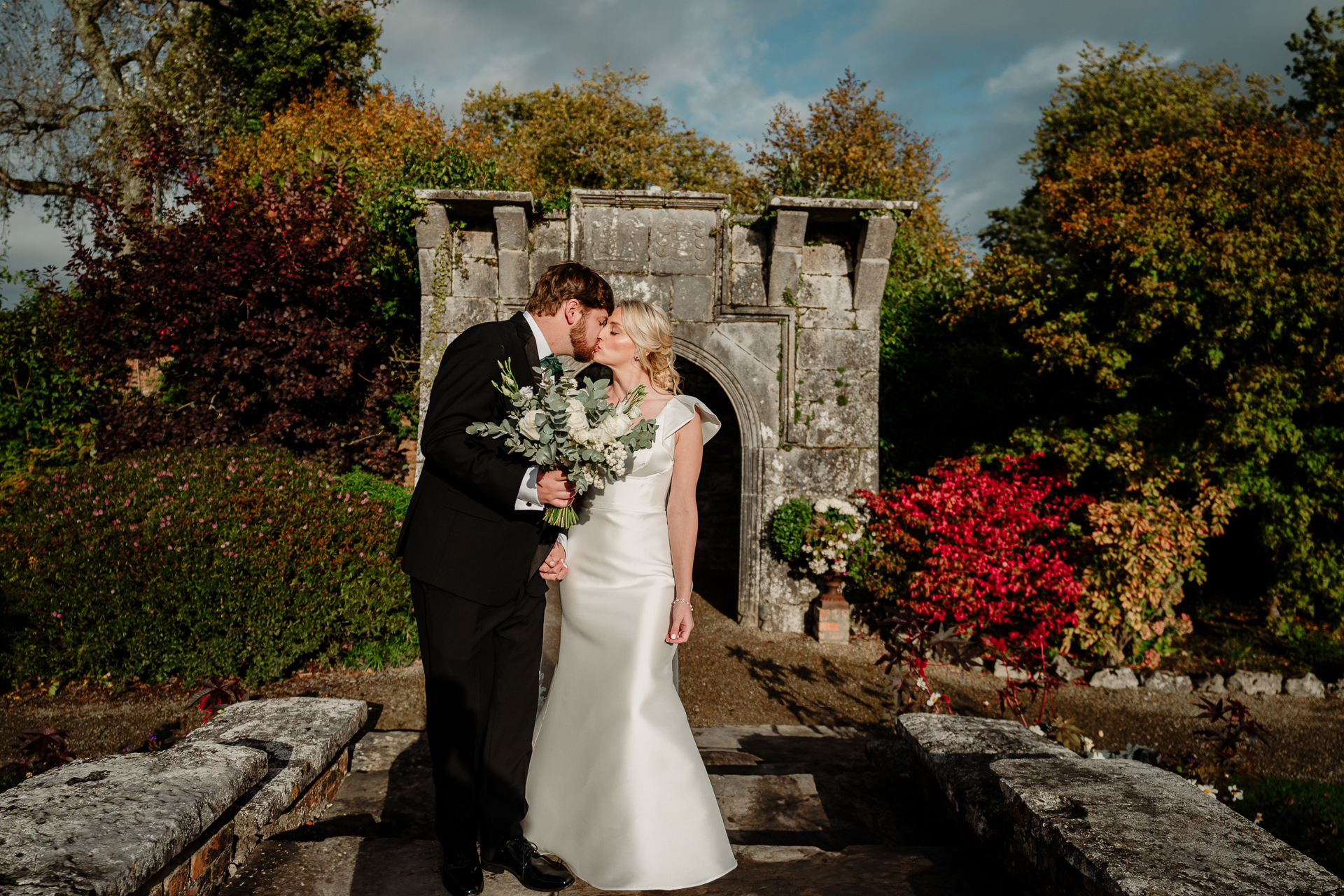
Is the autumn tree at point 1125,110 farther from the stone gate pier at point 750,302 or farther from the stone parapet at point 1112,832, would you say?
the stone parapet at point 1112,832

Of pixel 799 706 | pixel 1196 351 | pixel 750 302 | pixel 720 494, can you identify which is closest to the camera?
pixel 799 706

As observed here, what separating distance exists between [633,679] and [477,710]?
559 mm

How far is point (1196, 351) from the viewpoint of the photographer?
236 inches

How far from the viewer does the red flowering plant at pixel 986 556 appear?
20.0ft

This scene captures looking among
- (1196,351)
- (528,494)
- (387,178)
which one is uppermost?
(387,178)

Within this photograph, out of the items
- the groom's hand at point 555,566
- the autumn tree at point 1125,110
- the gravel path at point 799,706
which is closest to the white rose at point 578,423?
the groom's hand at point 555,566

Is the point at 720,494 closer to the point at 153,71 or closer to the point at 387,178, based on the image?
the point at 387,178

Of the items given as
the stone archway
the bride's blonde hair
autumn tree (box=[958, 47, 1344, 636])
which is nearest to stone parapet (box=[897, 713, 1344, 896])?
the bride's blonde hair

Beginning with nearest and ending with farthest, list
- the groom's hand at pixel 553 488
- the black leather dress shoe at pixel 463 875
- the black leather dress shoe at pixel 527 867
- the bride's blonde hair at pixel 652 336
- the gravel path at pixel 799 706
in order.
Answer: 1. the black leather dress shoe at pixel 463 875
2. the black leather dress shoe at pixel 527 867
3. the groom's hand at pixel 553 488
4. the bride's blonde hair at pixel 652 336
5. the gravel path at pixel 799 706

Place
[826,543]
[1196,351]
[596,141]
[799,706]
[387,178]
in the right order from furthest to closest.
→ [596,141]
[387,178]
[826,543]
[1196,351]
[799,706]

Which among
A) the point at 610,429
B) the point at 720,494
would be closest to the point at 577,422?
the point at 610,429

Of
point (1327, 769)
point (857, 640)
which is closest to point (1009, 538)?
point (857, 640)

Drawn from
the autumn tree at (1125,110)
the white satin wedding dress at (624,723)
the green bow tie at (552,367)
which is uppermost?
the autumn tree at (1125,110)

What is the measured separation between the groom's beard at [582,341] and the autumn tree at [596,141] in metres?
15.7
